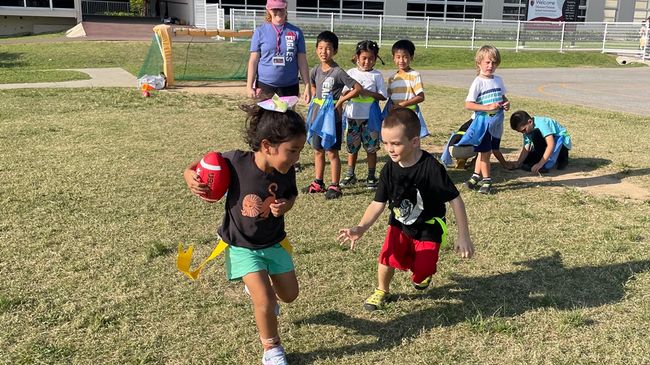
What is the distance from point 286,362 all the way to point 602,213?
356cm

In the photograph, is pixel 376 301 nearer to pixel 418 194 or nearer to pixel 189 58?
pixel 418 194

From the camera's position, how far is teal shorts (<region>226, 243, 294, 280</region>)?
2.85m

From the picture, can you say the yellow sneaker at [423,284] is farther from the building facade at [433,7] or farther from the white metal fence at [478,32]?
the building facade at [433,7]

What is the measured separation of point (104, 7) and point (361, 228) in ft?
139

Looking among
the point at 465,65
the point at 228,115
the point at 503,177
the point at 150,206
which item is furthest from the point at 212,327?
the point at 465,65

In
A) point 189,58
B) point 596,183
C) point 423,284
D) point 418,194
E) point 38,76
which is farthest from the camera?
point 189,58

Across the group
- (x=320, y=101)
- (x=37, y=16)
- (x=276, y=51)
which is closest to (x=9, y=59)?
(x=37, y=16)

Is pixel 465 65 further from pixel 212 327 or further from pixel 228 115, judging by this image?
pixel 212 327

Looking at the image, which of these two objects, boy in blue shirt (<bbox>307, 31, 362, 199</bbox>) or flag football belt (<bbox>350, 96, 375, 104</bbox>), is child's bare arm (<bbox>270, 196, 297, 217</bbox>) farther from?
flag football belt (<bbox>350, 96, 375, 104</bbox>)

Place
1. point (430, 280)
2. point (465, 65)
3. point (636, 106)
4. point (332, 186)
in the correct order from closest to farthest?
point (430, 280)
point (332, 186)
point (636, 106)
point (465, 65)

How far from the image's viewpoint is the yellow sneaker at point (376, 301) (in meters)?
3.41

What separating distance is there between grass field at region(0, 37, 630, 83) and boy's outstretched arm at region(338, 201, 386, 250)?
1282cm

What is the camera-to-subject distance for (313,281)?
378 centimetres

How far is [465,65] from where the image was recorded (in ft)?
72.4
